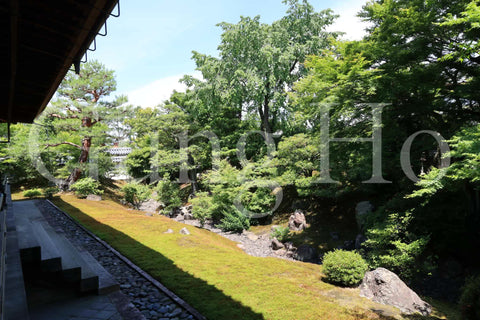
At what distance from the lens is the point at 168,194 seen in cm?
2166

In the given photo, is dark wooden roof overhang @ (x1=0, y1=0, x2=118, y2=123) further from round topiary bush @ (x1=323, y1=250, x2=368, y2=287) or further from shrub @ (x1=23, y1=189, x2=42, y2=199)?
shrub @ (x1=23, y1=189, x2=42, y2=199)

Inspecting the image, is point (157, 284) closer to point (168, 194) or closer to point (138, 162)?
point (168, 194)

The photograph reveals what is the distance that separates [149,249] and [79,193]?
51.5 ft

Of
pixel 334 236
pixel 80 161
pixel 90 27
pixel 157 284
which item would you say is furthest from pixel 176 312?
pixel 80 161

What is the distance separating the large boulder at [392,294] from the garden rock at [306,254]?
5.24m

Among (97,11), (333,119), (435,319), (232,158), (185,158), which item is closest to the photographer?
(97,11)

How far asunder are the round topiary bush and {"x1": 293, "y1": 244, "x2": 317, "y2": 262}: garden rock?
14.1ft

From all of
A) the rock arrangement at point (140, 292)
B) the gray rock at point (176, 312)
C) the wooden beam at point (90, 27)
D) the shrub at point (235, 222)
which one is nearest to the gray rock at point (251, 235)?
the shrub at point (235, 222)

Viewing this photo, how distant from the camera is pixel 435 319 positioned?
236 inches

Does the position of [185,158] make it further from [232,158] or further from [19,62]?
[19,62]

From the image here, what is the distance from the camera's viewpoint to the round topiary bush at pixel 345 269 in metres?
7.75

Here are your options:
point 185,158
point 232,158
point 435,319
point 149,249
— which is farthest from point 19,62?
point 232,158

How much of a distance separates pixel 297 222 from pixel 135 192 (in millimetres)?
15244

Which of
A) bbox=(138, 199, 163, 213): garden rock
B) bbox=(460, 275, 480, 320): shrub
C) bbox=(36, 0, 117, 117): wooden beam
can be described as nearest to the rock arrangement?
bbox=(36, 0, 117, 117): wooden beam
